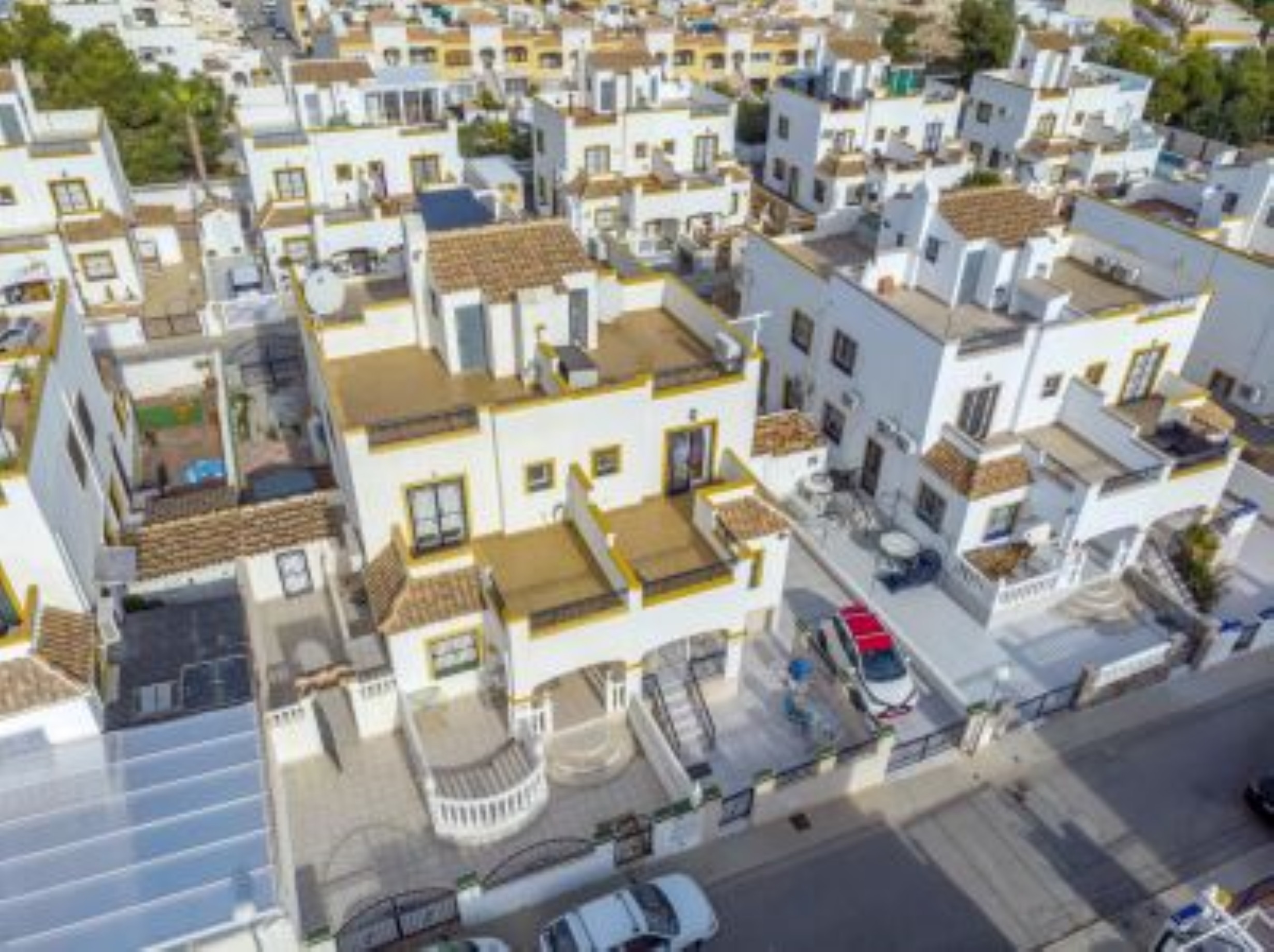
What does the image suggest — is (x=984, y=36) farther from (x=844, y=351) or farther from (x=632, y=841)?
(x=632, y=841)

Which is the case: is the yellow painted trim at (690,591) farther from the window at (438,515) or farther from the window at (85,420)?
the window at (85,420)

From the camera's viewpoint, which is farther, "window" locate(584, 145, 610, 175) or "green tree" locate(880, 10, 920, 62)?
"green tree" locate(880, 10, 920, 62)

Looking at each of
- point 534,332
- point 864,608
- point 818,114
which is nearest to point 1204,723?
point 864,608

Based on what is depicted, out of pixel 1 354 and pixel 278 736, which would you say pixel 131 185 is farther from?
pixel 278 736

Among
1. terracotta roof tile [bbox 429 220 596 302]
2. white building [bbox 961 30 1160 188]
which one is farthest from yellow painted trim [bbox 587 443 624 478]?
white building [bbox 961 30 1160 188]

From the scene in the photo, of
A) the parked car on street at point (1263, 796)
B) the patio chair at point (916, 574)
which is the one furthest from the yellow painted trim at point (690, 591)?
the parked car on street at point (1263, 796)

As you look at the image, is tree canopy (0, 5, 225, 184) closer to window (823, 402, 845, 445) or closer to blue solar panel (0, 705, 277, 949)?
window (823, 402, 845, 445)
